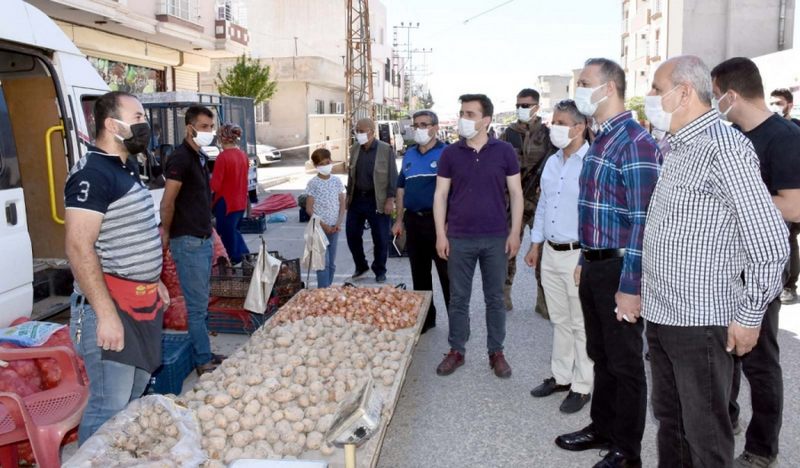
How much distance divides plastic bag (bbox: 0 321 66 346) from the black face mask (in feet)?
5.10

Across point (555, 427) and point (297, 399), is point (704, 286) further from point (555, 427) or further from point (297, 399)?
point (297, 399)

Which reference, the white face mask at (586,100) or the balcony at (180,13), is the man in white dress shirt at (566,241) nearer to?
the white face mask at (586,100)

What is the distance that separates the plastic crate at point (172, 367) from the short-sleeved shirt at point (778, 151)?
13.6 feet

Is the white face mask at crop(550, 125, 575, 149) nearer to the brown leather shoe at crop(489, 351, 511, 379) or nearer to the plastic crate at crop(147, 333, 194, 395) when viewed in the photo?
the brown leather shoe at crop(489, 351, 511, 379)

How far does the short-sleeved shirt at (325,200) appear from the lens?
748 centimetres

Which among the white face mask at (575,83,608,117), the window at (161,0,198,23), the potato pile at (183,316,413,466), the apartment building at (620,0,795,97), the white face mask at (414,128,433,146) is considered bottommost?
the potato pile at (183,316,413,466)

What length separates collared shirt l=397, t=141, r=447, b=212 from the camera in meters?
6.10

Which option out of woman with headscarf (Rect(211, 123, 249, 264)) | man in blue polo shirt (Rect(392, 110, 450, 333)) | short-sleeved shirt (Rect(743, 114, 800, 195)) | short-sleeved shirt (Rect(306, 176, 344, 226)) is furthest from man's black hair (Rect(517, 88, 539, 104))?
short-sleeved shirt (Rect(743, 114, 800, 195))

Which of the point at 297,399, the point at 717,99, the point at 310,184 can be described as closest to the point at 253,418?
the point at 297,399

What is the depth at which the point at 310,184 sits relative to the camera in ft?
25.1

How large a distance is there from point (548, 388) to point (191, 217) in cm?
303

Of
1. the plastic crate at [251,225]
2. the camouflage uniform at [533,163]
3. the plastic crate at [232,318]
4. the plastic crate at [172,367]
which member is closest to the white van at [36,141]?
the plastic crate at [172,367]

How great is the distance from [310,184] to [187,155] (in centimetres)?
269

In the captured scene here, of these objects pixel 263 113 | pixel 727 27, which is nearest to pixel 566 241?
pixel 263 113
